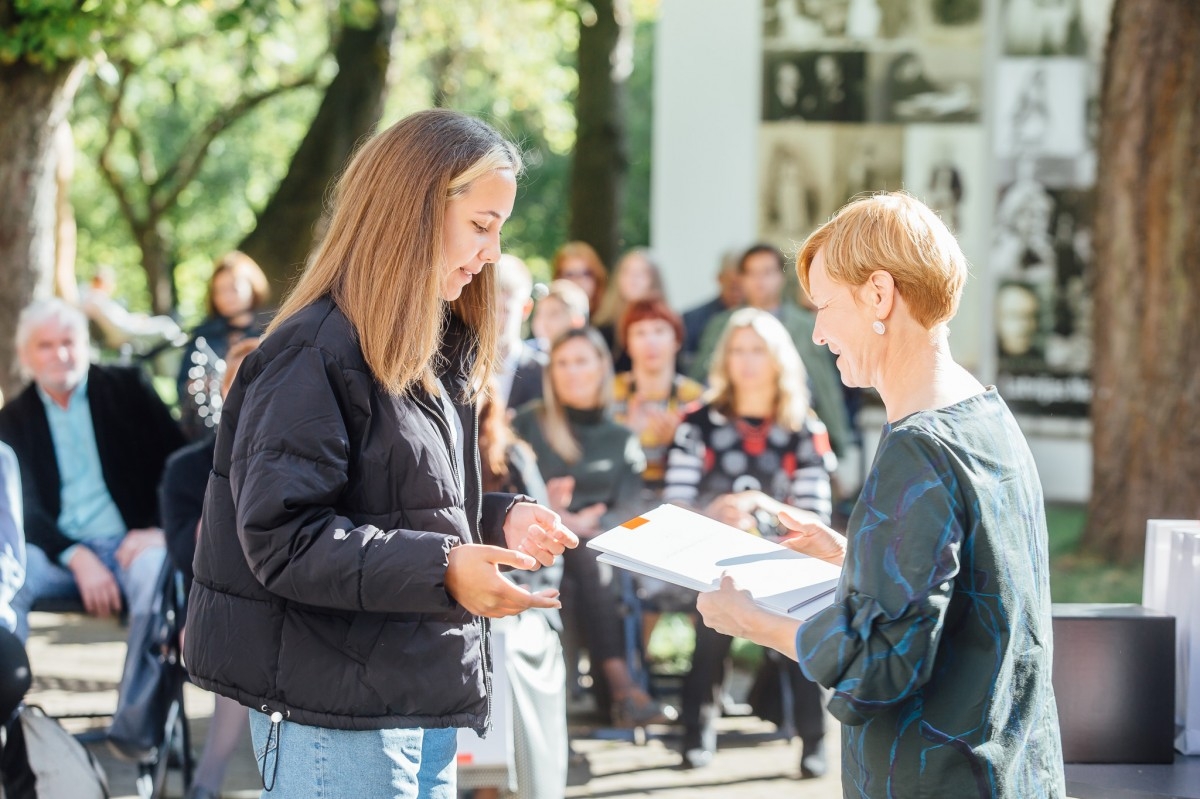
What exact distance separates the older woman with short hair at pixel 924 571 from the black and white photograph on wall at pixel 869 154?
1030 cm

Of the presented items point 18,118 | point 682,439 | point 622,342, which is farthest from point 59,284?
point 682,439

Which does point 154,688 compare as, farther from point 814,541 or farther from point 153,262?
point 153,262

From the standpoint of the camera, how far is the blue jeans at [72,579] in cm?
552

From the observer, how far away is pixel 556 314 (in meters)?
7.87

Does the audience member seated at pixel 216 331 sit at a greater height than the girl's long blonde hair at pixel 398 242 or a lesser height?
lesser

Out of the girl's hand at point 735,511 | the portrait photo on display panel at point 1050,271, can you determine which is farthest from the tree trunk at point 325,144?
the girl's hand at point 735,511

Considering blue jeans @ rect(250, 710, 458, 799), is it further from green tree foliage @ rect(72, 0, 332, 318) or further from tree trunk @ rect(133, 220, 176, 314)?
tree trunk @ rect(133, 220, 176, 314)

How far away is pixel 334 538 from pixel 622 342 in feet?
20.4

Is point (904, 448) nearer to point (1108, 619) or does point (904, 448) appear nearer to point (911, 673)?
point (911, 673)

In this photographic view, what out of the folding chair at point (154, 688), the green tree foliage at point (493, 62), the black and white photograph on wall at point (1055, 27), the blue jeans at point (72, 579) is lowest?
the folding chair at point (154, 688)

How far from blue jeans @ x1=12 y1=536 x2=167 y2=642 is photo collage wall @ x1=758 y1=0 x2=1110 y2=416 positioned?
7.54 metres

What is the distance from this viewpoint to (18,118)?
755 cm

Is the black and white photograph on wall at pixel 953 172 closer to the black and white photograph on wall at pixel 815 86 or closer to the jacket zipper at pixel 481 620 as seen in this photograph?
the black and white photograph on wall at pixel 815 86

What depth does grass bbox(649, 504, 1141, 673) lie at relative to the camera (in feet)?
25.4
